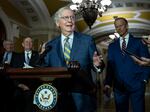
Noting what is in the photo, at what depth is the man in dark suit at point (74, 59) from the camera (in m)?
1.77

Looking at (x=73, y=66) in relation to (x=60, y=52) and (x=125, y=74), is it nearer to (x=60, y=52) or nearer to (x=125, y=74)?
(x=60, y=52)

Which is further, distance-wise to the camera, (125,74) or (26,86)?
(125,74)

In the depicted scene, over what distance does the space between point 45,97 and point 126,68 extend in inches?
56.0

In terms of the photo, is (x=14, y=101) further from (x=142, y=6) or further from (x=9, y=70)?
(x=142, y=6)

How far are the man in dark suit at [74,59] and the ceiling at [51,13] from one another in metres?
7.42

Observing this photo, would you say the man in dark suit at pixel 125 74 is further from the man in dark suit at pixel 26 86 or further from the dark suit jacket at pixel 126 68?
the man in dark suit at pixel 26 86

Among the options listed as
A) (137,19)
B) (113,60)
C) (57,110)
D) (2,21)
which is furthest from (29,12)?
(57,110)

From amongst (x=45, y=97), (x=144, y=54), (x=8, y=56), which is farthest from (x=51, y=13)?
(x=45, y=97)

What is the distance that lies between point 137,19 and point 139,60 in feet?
35.6

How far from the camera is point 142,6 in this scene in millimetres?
11484

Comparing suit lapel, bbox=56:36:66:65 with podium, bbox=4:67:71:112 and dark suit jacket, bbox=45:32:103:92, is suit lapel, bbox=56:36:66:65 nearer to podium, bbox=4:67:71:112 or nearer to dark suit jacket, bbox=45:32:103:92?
dark suit jacket, bbox=45:32:103:92

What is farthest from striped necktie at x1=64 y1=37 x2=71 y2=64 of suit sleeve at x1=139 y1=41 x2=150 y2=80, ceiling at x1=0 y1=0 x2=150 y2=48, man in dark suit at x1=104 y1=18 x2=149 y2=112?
ceiling at x1=0 y1=0 x2=150 y2=48

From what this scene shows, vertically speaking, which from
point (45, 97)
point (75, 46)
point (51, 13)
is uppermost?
point (51, 13)

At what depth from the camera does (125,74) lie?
294 centimetres
